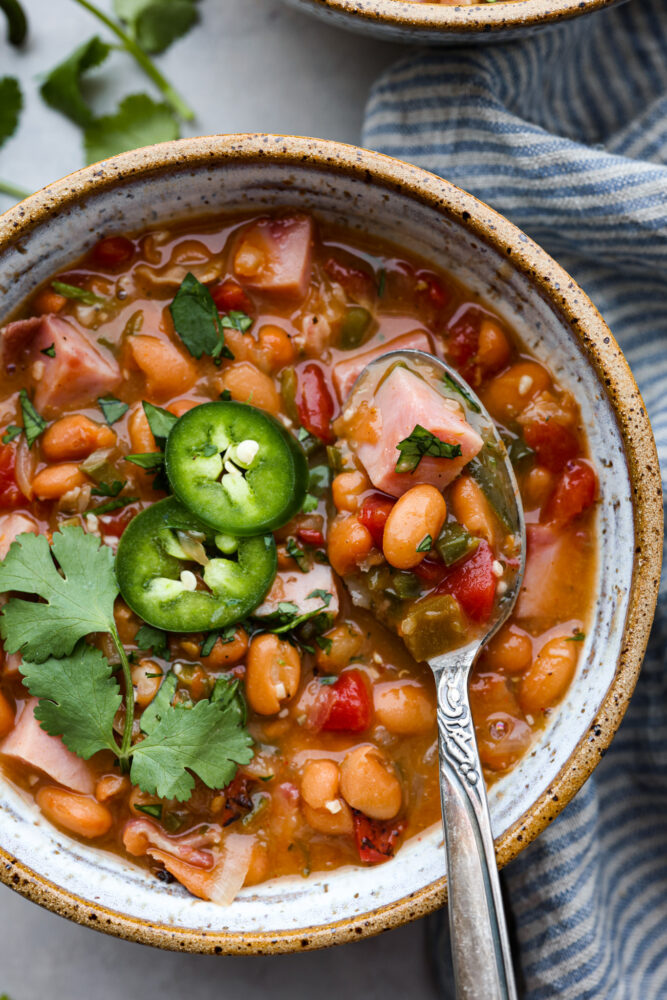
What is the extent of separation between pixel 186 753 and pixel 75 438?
99 centimetres

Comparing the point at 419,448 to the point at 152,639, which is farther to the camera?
the point at 152,639

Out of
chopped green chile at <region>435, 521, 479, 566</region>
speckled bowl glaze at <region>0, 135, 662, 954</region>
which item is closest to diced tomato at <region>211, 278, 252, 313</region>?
speckled bowl glaze at <region>0, 135, 662, 954</region>


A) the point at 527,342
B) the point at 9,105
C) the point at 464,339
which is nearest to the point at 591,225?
the point at 527,342

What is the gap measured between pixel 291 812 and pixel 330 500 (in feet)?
3.14

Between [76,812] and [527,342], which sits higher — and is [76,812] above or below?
below

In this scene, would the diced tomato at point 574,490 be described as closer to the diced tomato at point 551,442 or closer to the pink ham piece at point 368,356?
the diced tomato at point 551,442

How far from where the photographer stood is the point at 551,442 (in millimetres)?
2689

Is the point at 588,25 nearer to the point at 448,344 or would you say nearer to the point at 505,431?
the point at 448,344

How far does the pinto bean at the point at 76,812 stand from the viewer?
2.61 meters

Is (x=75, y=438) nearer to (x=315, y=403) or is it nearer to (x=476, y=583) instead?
(x=315, y=403)

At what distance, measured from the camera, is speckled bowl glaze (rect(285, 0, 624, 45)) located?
8.52 feet

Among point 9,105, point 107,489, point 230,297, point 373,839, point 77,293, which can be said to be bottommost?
point 373,839

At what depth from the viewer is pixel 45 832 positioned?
2674mm

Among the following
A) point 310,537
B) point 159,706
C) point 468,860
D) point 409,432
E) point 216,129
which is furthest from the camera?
point 216,129
